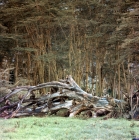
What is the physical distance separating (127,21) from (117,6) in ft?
6.93

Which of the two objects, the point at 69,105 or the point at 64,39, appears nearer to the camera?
the point at 69,105

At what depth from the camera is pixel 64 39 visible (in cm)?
1105

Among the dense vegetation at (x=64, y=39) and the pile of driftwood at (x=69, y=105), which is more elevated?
the dense vegetation at (x=64, y=39)

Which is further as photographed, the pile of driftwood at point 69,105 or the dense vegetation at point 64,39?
the dense vegetation at point 64,39

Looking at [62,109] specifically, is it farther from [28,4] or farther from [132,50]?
[28,4]

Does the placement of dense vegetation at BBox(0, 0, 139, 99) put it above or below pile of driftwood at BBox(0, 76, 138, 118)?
above

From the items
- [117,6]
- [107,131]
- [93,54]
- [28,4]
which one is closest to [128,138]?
[107,131]

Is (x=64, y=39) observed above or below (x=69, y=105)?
above

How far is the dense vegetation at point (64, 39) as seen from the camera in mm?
8539

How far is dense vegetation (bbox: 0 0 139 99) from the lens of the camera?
8539mm

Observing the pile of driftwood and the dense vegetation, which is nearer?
the pile of driftwood

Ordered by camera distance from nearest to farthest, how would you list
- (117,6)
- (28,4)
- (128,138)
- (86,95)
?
(128,138) < (86,95) < (117,6) < (28,4)

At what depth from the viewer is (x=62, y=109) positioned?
251 inches

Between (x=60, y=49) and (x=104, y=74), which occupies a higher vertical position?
(x=60, y=49)
